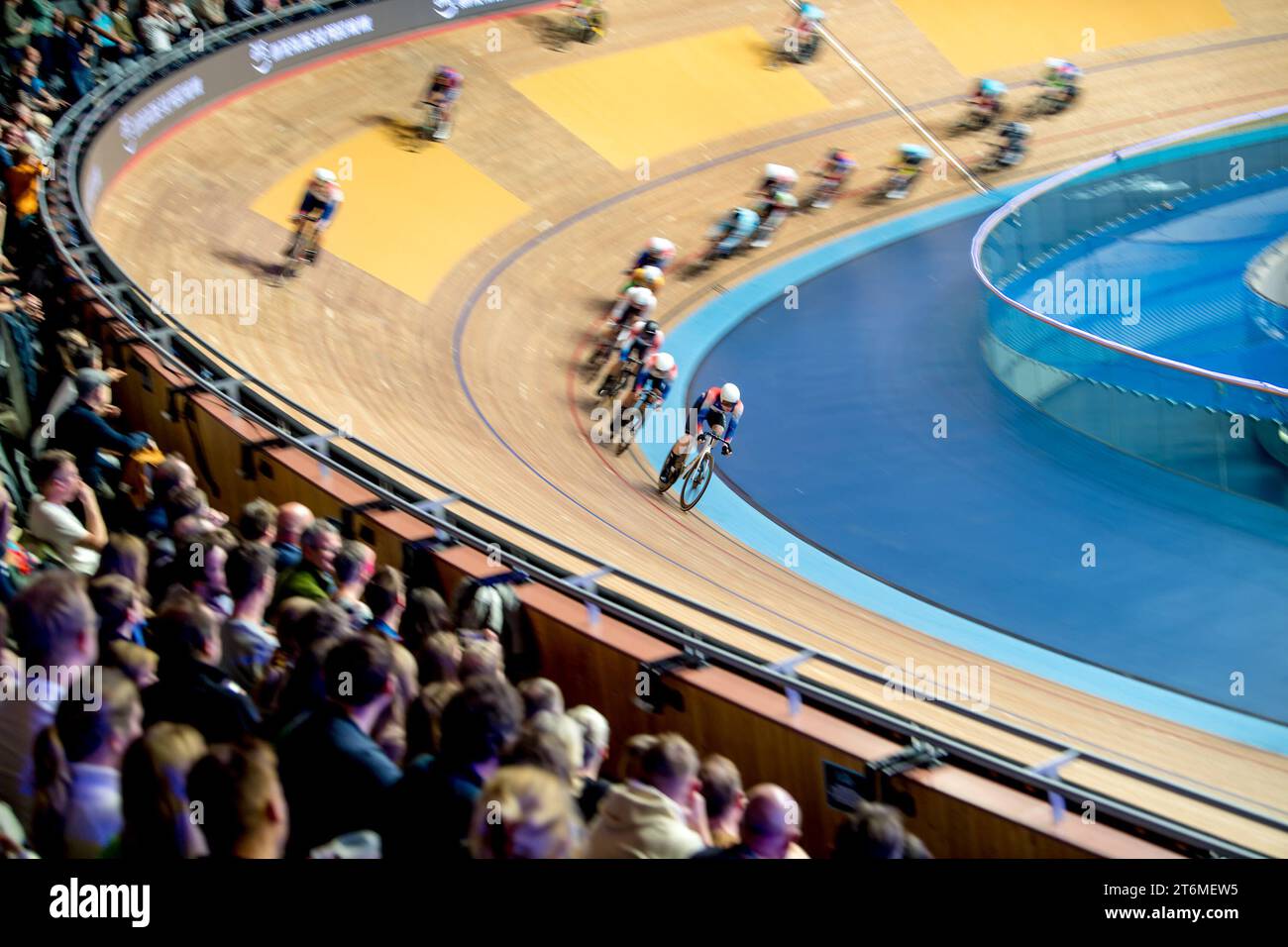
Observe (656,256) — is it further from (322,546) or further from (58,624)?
(58,624)

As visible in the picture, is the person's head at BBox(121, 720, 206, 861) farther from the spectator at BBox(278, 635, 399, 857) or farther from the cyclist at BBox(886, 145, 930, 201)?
the cyclist at BBox(886, 145, 930, 201)

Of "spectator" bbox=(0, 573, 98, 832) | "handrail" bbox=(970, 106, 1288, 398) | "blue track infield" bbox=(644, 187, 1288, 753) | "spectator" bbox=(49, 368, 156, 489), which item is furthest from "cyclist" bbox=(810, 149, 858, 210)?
"spectator" bbox=(0, 573, 98, 832)

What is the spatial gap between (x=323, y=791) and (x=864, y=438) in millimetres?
9593

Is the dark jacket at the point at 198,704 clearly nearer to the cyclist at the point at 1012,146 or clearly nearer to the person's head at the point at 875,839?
the person's head at the point at 875,839

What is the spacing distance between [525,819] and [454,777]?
0.53 metres

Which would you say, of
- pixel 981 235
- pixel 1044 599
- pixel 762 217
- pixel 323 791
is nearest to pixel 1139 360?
pixel 1044 599

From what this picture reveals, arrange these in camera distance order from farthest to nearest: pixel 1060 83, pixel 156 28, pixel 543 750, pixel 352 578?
pixel 1060 83, pixel 156 28, pixel 352 578, pixel 543 750

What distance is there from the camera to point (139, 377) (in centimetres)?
784

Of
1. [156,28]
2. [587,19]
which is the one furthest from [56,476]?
[587,19]

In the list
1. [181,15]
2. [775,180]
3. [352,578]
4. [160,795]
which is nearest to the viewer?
[160,795]

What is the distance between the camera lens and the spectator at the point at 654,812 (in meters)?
3.29

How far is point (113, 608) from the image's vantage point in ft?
13.4

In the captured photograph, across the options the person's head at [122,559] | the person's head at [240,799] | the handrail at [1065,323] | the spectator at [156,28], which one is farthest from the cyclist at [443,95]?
the person's head at [240,799]
